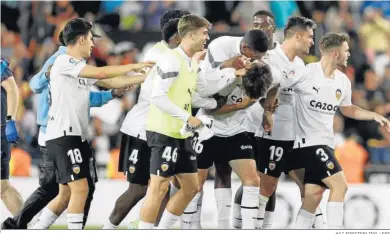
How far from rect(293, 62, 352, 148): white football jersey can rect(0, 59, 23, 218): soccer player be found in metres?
3.28

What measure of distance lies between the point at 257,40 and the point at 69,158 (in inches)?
92.4

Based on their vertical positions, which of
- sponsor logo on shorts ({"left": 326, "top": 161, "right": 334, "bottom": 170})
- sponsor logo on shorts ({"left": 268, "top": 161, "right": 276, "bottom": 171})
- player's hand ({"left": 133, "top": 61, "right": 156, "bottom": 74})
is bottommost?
sponsor logo on shorts ({"left": 268, "top": 161, "right": 276, "bottom": 171})

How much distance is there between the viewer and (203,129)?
1156cm

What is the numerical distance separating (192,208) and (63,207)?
1612 millimetres

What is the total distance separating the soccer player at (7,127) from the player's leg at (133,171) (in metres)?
1.33

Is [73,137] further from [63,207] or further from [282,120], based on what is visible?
[282,120]

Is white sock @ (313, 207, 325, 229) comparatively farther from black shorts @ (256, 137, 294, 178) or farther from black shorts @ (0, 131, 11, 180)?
black shorts @ (0, 131, 11, 180)

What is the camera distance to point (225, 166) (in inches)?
511

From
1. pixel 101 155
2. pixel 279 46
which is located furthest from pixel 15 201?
pixel 101 155

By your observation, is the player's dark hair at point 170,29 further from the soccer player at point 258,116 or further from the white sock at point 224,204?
the white sock at point 224,204

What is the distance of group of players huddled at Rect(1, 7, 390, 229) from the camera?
11461mm

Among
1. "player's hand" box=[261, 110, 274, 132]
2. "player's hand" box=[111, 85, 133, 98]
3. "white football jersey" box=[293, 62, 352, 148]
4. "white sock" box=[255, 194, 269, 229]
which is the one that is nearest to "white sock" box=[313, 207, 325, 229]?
"white sock" box=[255, 194, 269, 229]

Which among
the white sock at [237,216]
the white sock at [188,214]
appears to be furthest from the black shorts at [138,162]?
the white sock at [237,216]

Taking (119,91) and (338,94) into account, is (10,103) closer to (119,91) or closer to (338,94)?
(119,91)
